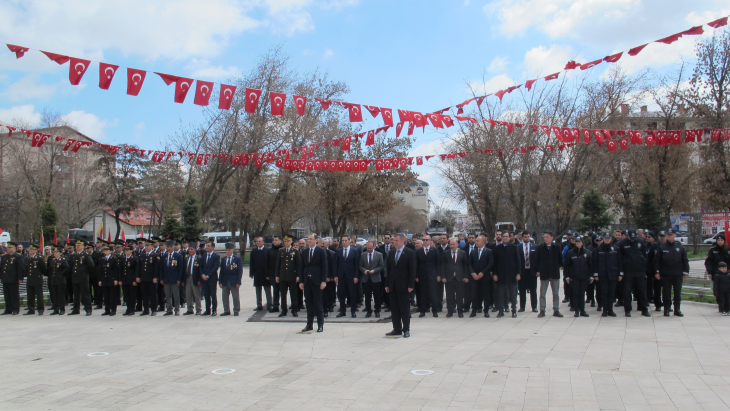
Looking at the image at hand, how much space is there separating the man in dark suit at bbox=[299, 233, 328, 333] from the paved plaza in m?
0.42

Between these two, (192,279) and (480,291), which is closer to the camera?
(480,291)

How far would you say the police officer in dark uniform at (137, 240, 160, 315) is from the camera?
12781mm

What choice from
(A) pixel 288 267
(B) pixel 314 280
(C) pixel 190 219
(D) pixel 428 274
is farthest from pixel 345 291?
(C) pixel 190 219

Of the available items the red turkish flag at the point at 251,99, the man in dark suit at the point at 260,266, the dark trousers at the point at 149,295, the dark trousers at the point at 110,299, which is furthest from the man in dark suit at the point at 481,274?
the dark trousers at the point at 110,299

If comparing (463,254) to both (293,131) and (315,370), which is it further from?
(293,131)

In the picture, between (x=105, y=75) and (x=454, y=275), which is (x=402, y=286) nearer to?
(x=454, y=275)

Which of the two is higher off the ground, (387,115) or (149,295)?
(387,115)

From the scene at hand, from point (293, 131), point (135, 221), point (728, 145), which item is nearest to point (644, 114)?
point (728, 145)

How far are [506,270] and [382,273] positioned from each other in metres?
2.75

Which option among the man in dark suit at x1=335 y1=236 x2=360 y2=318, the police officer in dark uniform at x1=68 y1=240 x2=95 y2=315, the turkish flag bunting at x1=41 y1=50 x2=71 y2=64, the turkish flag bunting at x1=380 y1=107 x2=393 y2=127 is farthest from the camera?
the turkish flag bunting at x1=380 y1=107 x2=393 y2=127

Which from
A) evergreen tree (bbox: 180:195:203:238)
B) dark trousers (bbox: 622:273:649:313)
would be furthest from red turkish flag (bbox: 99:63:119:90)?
evergreen tree (bbox: 180:195:203:238)

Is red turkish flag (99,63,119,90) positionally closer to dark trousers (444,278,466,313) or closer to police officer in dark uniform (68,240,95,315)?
police officer in dark uniform (68,240,95,315)

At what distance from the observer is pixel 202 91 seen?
11641mm

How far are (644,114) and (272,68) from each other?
1035 inches
